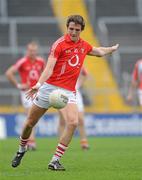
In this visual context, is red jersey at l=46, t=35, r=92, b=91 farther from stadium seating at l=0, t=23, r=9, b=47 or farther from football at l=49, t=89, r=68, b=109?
stadium seating at l=0, t=23, r=9, b=47

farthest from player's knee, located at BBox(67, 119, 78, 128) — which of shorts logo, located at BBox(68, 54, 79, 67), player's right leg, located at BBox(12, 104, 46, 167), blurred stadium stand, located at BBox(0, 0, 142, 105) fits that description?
blurred stadium stand, located at BBox(0, 0, 142, 105)

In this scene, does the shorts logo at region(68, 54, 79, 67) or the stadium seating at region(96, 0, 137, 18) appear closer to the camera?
the shorts logo at region(68, 54, 79, 67)

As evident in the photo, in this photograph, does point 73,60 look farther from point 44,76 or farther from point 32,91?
point 32,91

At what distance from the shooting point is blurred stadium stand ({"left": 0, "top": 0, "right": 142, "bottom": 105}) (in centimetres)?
3011

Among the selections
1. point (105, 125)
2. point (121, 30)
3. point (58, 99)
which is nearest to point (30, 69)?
point (58, 99)

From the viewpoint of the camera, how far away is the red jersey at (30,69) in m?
19.2

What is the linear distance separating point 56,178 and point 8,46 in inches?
842

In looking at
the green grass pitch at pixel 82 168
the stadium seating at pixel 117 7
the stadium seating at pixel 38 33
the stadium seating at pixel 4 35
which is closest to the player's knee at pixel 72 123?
the green grass pitch at pixel 82 168

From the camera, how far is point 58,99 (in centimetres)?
1127

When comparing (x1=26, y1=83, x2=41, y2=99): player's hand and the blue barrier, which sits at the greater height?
(x1=26, y1=83, x2=41, y2=99): player's hand

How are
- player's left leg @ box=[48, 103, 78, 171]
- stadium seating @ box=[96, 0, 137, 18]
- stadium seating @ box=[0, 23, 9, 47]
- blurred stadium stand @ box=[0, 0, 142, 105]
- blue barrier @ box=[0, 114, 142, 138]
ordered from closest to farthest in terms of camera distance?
player's left leg @ box=[48, 103, 78, 171] → blue barrier @ box=[0, 114, 142, 138] → blurred stadium stand @ box=[0, 0, 142, 105] → stadium seating @ box=[0, 23, 9, 47] → stadium seating @ box=[96, 0, 137, 18]

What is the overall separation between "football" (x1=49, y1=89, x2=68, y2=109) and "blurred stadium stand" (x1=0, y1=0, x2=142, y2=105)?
1766 cm

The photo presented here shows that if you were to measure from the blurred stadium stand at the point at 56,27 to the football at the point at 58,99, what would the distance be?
17.7m

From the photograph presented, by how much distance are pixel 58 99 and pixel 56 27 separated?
2164 cm
